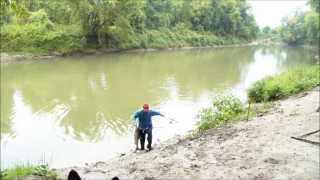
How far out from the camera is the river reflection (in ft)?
49.5

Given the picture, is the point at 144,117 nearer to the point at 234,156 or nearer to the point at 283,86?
the point at 234,156

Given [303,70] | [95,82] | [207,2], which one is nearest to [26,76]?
[95,82]

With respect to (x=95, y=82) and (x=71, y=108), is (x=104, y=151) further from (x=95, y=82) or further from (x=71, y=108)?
(x=95, y=82)

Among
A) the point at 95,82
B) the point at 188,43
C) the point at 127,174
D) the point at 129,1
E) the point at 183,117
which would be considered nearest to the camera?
the point at 127,174

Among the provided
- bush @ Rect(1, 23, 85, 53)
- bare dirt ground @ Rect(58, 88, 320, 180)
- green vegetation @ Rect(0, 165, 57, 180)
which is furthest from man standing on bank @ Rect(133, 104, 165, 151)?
bush @ Rect(1, 23, 85, 53)

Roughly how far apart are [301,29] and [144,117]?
92921 mm

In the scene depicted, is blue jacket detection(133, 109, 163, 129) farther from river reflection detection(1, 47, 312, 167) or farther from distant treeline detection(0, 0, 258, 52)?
distant treeline detection(0, 0, 258, 52)

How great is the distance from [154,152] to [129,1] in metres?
40.2

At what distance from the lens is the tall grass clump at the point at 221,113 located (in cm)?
1510

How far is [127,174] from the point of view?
10.3 m

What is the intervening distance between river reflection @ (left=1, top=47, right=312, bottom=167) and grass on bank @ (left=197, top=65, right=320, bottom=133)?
1.59 meters

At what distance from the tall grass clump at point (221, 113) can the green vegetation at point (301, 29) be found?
64.4 metres

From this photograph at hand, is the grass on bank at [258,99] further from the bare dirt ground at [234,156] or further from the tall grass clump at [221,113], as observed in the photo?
the bare dirt ground at [234,156]

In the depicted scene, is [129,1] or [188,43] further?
[188,43]
